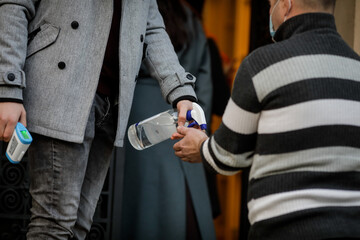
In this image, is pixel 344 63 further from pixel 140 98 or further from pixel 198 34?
pixel 198 34

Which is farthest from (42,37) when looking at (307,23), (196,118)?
(307,23)

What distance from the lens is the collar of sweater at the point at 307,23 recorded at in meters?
1.71

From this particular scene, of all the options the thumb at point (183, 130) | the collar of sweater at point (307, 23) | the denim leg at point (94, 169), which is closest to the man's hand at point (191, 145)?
the thumb at point (183, 130)

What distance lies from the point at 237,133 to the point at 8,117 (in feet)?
2.47

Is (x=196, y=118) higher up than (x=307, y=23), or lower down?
lower down

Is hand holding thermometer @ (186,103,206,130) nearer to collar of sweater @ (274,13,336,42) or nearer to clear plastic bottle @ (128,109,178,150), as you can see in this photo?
clear plastic bottle @ (128,109,178,150)

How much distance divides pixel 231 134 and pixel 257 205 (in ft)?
0.73

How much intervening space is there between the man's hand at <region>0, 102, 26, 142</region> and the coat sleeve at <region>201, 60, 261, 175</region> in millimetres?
636

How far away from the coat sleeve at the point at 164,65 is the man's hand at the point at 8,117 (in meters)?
0.61

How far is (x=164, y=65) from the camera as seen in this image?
2289mm

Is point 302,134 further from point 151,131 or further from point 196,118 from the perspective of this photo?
point 151,131

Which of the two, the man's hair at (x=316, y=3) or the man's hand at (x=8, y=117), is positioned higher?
the man's hair at (x=316, y=3)

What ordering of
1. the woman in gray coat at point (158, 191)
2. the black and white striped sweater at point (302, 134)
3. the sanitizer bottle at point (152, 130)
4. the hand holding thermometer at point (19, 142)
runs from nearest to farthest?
the black and white striped sweater at point (302, 134)
the hand holding thermometer at point (19, 142)
the sanitizer bottle at point (152, 130)
the woman in gray coat at point (158, 191)

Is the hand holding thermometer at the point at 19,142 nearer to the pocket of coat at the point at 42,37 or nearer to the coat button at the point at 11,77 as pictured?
the coat button at the point at 11,77
